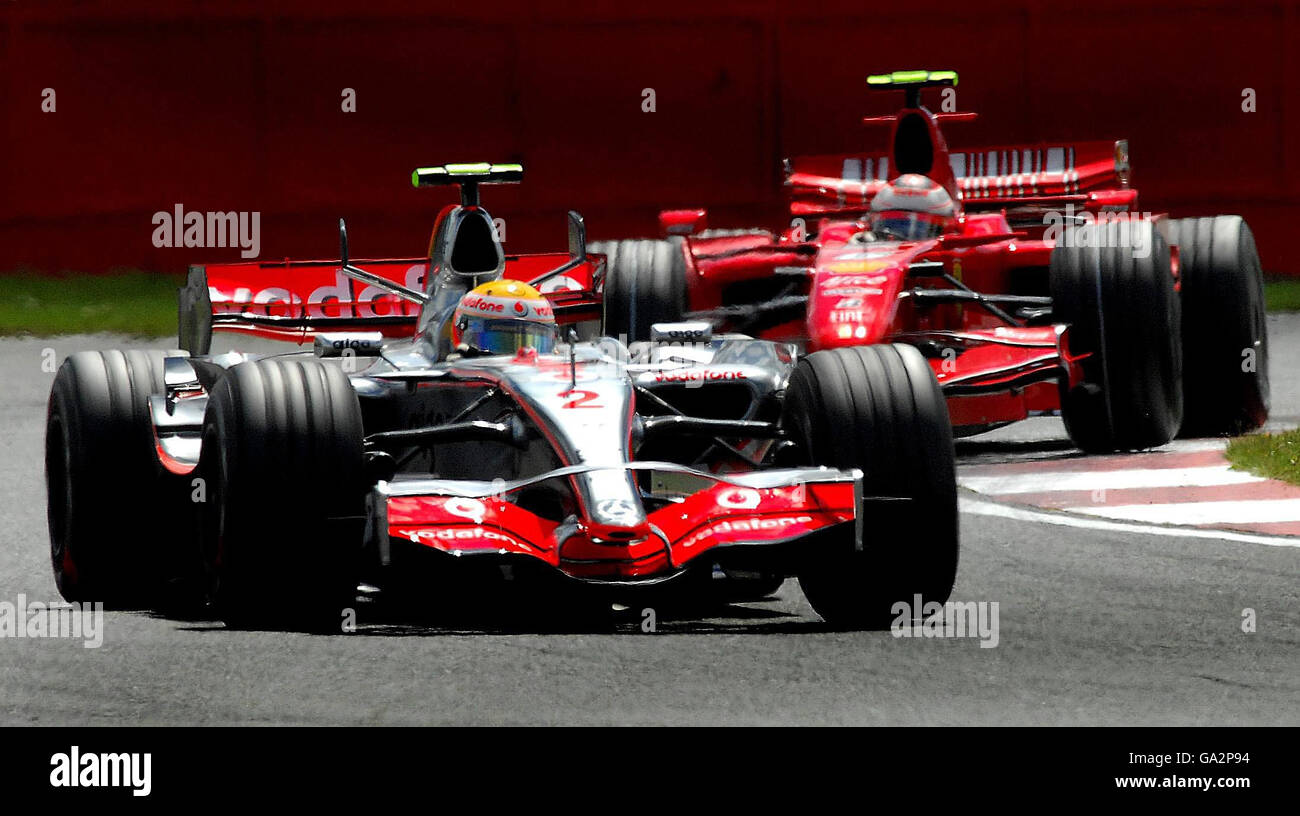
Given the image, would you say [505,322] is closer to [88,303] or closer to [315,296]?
[315,296]

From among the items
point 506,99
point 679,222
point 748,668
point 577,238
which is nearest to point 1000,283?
point 679,222

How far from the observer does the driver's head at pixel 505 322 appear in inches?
328

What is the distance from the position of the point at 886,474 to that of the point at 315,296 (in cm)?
428

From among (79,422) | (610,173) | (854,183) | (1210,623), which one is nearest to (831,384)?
(1210,623)

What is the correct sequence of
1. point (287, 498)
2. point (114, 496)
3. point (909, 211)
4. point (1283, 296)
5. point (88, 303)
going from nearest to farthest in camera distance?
point (287, 498)
point (114, 496)
point (909, 211)
point (1283, 296)
point (88, 303)

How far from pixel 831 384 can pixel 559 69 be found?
11.8m

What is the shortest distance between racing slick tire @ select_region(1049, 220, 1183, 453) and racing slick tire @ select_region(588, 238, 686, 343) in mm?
2276

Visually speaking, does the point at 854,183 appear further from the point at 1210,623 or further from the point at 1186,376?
the point at 1210,623

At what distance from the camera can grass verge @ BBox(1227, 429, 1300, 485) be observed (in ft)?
34.5

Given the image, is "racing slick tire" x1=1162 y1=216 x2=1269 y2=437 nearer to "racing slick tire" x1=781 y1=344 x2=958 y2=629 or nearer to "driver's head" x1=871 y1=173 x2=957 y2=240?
"driver's head" x1=871 y1=173 x2=957 y2=240

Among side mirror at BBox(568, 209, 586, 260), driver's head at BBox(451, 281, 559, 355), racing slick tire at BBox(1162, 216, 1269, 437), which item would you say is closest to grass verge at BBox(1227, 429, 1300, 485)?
racing slick tire at BBox(1162, 216, 1269, 437)

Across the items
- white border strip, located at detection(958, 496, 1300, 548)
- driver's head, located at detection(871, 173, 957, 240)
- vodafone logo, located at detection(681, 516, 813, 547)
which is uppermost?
driver's head, located at detection(871, 173, 957, 240)

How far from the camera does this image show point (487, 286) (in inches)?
333

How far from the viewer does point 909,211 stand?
12266 mm
